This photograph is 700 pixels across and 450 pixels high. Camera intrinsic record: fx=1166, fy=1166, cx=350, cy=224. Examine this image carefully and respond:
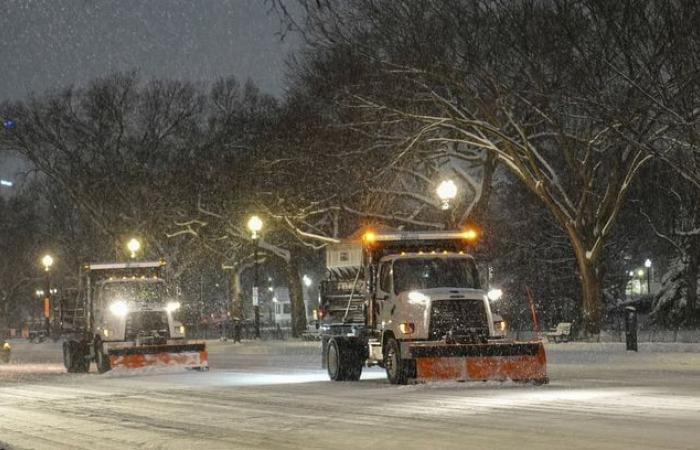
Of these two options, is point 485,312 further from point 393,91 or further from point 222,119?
point 222,119

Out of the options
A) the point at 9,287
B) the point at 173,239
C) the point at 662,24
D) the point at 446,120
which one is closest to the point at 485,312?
the point at 662,24

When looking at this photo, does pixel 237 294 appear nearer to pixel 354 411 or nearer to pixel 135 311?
pixel 135 311

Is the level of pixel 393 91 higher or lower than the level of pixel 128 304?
higher

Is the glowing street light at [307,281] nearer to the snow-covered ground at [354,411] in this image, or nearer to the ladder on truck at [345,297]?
the snow-covered ground at [354,411]

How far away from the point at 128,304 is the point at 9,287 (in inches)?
2610

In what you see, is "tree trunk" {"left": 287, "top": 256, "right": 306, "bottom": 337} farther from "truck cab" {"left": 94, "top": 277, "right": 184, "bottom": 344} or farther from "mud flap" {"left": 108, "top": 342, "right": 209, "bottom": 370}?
"mud flap" {"left": 108, "top": 342, "right": 209, "bottom": 370}

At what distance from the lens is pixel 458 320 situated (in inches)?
906

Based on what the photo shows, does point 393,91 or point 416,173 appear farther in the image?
point 416,173

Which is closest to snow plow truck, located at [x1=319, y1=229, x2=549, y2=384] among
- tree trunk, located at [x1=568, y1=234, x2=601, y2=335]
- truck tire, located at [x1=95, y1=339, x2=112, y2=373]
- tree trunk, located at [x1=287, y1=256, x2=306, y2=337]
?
truck tire, located at [x1=95, y1=339, x2=112, y2=373]

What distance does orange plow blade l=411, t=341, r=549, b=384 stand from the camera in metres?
22.2

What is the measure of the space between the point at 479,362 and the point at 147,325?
41.1ft

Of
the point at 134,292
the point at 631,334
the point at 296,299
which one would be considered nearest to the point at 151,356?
the point at 134,292

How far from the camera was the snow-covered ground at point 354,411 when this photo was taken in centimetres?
1428

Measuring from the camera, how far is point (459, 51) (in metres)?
35.7
